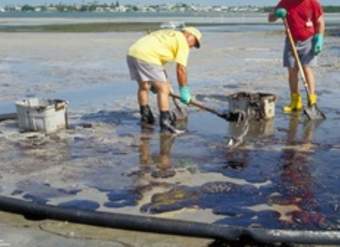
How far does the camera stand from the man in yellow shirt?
8.41 metres

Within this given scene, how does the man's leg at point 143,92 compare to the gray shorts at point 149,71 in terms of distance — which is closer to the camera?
the gray shorts at point 149,71

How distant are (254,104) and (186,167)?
2.90m

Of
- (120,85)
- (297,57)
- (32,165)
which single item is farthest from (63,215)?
(120,85)

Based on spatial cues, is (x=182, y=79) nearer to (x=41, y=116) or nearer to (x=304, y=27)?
(x=41, y=116)

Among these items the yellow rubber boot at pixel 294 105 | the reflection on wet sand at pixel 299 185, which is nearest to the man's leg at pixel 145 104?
the reflection on wet sand at pixel 299 185

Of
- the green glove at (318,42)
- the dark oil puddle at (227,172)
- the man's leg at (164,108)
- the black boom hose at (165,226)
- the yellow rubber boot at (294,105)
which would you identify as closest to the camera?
the black boom hose at (165,226)

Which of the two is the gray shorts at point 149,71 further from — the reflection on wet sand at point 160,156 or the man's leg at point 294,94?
the man's leg at point 294,94

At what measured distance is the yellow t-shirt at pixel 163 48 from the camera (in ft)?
27.5

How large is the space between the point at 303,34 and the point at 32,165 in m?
4.94

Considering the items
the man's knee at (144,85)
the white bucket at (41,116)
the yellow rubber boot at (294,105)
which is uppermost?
the man's knee at (144,85)

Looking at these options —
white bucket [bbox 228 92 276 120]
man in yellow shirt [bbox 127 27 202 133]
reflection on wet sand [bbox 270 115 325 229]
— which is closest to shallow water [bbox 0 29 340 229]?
reflection on wet sand [bbox 270 115 325 229]

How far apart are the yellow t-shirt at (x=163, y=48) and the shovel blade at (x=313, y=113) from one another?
2107 millimetres

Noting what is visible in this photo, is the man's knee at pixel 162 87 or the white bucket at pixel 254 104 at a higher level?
the man's knee at pixel 162 87

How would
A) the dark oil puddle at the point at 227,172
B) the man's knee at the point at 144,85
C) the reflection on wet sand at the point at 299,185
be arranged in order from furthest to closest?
the man's knee at the point at 144,85 < the dark oil puddle at the point at 227,172 < the reflection on wet sand at the point at 299,185
